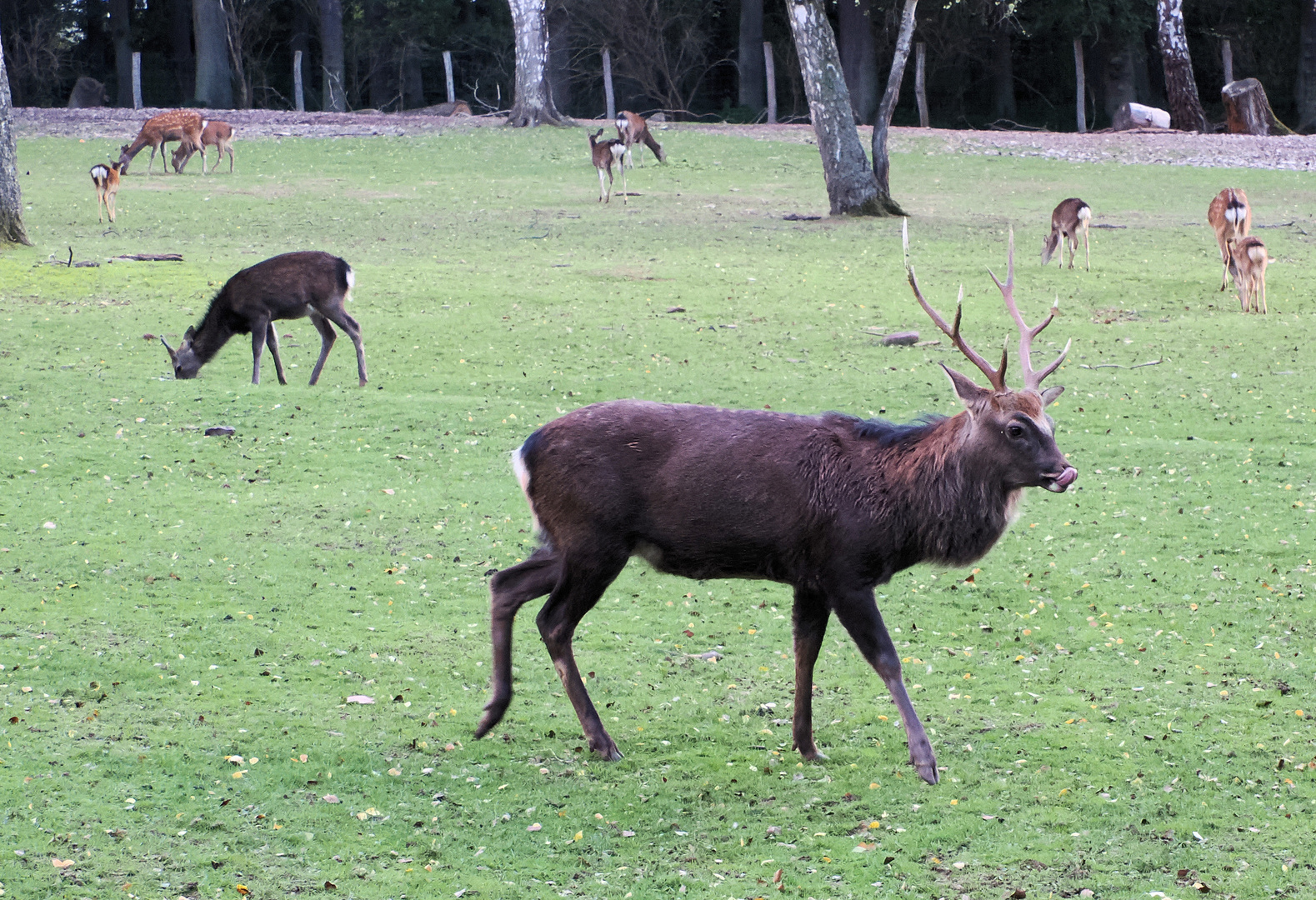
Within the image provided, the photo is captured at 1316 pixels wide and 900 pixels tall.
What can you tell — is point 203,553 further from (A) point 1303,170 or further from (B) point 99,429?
(A) point 1303,170

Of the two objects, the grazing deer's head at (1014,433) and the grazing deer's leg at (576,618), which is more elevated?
the grazing deer's head at (1014,433)

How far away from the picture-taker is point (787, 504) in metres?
5.74

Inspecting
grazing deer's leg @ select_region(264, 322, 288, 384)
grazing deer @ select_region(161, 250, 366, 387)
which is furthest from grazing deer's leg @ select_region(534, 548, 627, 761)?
grazing deer's leg @ select_region(264, 322, 288, 384)

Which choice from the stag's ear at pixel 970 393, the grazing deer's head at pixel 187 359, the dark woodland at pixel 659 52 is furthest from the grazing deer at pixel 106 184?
the stag's ear at pixel 970 393

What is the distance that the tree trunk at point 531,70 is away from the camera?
32.1 metres

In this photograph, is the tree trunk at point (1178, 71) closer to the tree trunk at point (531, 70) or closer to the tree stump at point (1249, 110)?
the tree stump at point (1249, 110)

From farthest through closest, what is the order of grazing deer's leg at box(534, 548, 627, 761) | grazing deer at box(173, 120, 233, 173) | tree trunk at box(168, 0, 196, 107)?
1. tree trunk at box(168, 0, 196, 107)
2. grazing deer at box(173, 120, 233, 173)
3. grazing deer's leg at box(534, 548, 627, 761)

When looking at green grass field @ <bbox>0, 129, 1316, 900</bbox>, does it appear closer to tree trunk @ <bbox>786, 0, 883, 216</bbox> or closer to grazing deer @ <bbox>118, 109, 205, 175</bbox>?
tree trunk @ <bbox>786, 0, 883, 216</bbox>

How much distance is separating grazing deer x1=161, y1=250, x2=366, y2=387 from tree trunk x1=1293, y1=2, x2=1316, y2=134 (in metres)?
31.3

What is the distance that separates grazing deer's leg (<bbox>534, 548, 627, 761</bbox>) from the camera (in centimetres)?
578

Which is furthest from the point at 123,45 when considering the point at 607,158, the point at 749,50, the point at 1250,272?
the point at 1250,272

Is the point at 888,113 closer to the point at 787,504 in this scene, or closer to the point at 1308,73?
the point at 787,504

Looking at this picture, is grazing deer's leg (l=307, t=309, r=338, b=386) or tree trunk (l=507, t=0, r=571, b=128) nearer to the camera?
grazing deer's leg (l=307, t=309, r=338, b=386)

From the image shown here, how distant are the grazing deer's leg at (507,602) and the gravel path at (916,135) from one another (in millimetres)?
27079
